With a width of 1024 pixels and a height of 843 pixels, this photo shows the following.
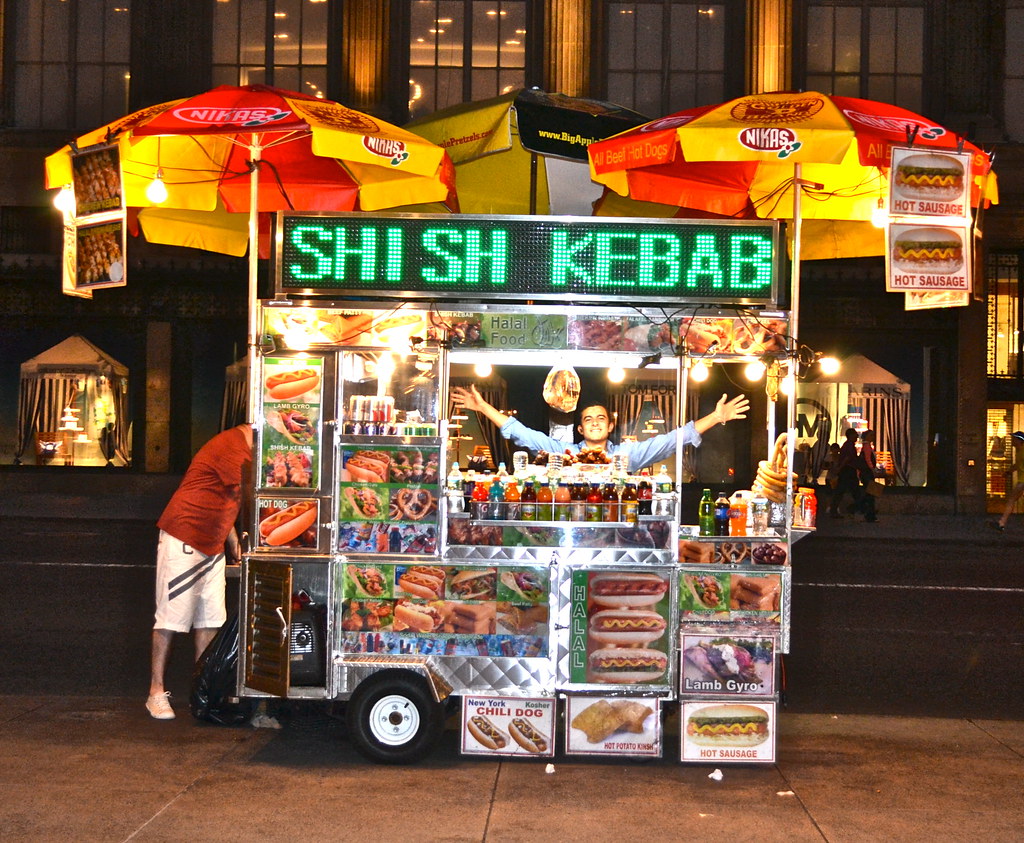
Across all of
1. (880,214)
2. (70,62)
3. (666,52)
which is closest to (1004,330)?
(666,52)

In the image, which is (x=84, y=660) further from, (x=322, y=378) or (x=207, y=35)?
(x=207, y=35)

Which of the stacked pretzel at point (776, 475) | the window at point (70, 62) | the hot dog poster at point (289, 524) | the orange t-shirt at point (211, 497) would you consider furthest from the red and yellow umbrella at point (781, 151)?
the window at point (70, 62)

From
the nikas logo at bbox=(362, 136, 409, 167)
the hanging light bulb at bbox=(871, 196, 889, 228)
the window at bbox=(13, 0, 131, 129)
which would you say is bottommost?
the hanging light bulb at bbox=(871, 196, 889, 228)

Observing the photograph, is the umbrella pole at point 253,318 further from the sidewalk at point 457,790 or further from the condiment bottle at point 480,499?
the sidewalk at point 457,790

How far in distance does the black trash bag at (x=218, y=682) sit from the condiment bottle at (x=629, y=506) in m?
2.37

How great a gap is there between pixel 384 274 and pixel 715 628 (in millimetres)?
2695

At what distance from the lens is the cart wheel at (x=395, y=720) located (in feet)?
22.0

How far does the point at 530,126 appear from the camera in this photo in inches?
367

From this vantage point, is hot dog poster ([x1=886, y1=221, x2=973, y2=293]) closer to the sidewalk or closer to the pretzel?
the sidewalk

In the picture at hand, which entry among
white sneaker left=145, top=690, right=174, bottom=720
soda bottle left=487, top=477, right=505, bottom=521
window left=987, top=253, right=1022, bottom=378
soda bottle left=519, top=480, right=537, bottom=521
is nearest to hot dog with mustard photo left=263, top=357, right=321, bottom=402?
soda bottle left=487, top=477, right=505, bottom=521

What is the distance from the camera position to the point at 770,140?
6.85 metres

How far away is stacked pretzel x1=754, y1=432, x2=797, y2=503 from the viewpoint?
7.10m

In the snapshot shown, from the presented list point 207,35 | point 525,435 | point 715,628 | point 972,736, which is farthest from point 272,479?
point 207,35

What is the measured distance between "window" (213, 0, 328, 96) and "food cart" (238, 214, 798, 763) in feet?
64.4
